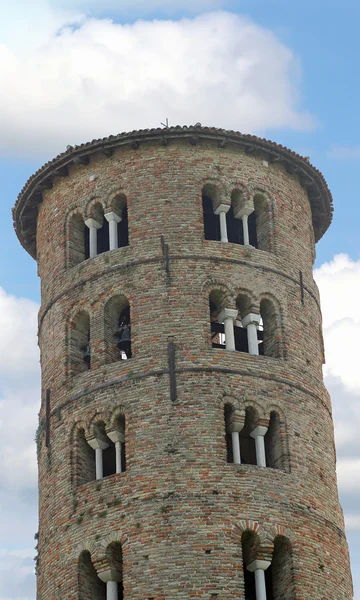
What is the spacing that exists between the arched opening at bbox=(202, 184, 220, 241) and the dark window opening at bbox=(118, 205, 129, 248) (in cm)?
215

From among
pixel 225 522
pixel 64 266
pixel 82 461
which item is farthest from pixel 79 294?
pixel 225 522

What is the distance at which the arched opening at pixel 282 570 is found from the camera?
37625 mm

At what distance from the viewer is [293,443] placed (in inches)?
1553

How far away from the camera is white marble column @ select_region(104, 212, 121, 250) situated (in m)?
41.9

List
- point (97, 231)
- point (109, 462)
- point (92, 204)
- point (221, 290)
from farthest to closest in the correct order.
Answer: point (97, 231) → point (92, 204) → point (221, 290) → point (109, 462)

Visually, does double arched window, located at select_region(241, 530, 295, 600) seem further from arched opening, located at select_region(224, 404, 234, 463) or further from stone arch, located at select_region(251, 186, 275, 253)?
stone arch, located at select_region(251, 186, 275, 253)

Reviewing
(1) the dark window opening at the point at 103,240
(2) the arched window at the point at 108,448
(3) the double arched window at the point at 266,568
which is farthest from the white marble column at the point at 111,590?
(1) the dark window opening at the point at 103,240

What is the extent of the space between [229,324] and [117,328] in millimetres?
3051

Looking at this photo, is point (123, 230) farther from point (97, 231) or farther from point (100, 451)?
point (100, 451)

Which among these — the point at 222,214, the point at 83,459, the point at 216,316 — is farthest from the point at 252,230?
the point at 83,459

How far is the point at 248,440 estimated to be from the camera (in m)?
39.9

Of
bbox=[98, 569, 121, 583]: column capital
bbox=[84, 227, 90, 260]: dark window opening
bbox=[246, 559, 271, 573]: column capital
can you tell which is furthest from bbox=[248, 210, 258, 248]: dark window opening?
bbox=[98, 569, 121, 583]: column capital

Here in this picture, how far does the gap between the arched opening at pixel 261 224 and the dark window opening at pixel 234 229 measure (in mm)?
478

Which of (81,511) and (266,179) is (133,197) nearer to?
(266,179)
